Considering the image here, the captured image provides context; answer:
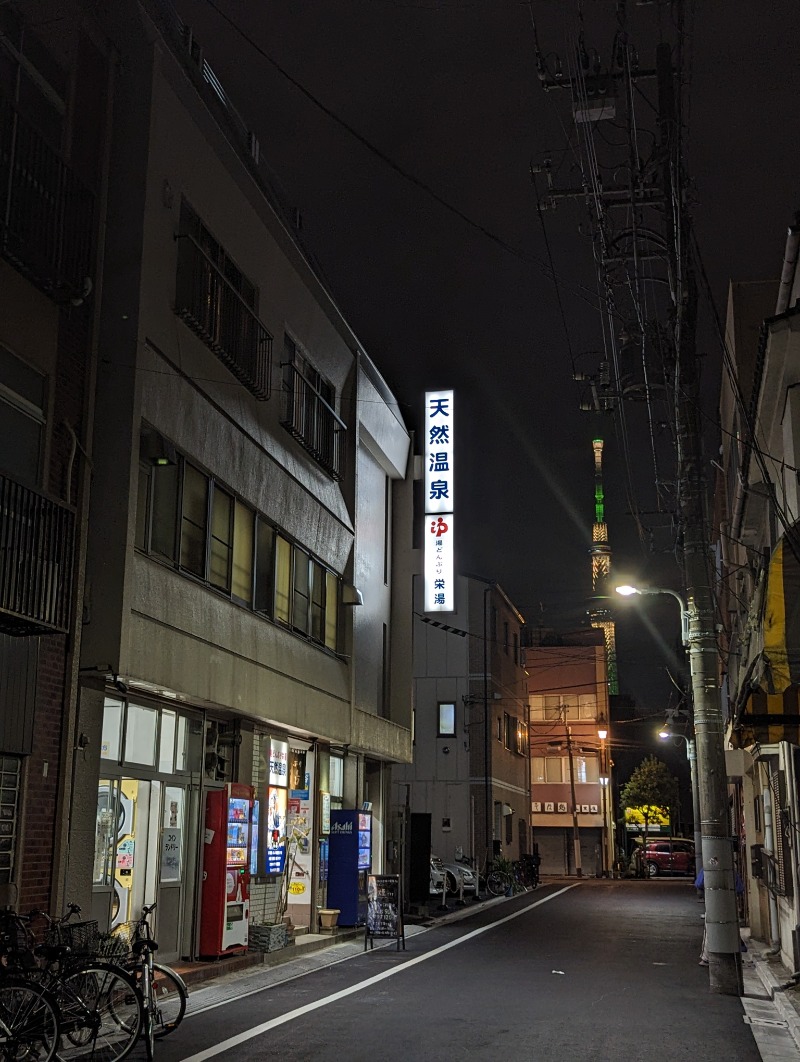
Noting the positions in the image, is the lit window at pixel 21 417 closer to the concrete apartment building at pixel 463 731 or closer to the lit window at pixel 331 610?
the lit window at pixel 331 610

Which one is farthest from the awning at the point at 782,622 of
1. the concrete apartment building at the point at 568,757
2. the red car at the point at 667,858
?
the concrete apartment building at the point at 568,757

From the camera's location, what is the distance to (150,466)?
1437 cm

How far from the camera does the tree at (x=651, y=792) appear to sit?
2930 inches

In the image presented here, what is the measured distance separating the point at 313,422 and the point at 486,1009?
479 inches

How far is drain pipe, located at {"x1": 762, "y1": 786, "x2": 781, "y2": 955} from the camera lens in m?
18.9

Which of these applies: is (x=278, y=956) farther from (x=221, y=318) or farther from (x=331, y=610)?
(x=221, y=318)

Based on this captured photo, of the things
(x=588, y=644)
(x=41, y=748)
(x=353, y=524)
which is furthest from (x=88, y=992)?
(x=588, y=644)

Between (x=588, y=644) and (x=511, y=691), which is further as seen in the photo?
(x=588, y=644)

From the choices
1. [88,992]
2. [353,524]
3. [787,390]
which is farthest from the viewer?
[353,524]

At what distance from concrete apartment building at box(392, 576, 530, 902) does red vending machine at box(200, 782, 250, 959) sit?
27.3m

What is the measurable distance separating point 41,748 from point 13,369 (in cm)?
421

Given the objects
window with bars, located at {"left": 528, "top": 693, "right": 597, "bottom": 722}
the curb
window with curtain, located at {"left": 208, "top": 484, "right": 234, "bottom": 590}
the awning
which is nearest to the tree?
window with bars, located at {"left": 528, "top": 693, "right": 597, "bottom": 722}

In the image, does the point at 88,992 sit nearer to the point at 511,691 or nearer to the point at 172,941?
the point at 172,941

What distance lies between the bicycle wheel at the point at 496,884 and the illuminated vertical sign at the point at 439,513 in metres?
13.9
